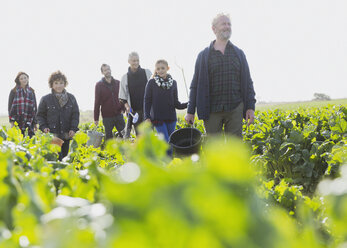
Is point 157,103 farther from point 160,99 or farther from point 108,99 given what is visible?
point 108,99

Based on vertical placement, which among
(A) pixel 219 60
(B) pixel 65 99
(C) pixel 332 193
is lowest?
(B) pixel 65 99

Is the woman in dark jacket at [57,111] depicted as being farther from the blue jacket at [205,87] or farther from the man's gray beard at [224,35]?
the man's gray beard at [224,35]

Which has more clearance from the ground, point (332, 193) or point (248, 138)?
point (332, 193)

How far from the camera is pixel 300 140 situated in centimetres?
617

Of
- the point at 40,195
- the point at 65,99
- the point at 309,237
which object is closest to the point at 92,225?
the point at 40,195

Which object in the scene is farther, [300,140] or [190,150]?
[300,140]

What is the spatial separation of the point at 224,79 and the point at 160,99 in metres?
1.58

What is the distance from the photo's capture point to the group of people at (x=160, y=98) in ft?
16.6

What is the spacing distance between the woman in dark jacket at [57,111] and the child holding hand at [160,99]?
4.40 feet

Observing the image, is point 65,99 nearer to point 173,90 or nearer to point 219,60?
point 173,90

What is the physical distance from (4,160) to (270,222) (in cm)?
79

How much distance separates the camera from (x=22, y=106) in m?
7.71

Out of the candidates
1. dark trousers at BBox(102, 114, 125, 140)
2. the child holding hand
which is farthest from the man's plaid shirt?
dark trousers at BBox(102, 114, 125, 140)

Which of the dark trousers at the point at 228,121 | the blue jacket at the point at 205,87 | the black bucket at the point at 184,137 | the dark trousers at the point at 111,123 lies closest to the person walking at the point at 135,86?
the dark trousers at the point at 111,123
